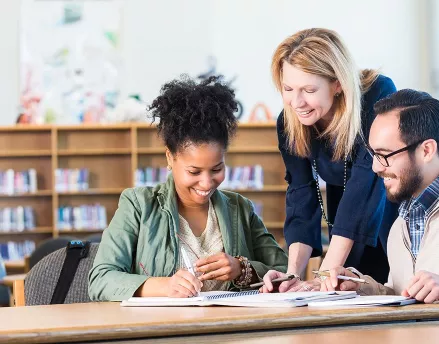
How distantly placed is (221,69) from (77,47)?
65.7 inches

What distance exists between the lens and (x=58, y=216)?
8.82m

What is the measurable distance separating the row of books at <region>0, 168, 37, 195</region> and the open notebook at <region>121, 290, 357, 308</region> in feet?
22.8

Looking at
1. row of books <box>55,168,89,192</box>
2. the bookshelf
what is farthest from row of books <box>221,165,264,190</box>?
row of books <box>55,168,89,192</box>

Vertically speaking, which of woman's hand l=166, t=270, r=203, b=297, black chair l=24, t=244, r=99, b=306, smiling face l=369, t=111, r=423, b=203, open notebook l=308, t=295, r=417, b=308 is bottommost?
black chair l=24, t=244, r=99, b=306

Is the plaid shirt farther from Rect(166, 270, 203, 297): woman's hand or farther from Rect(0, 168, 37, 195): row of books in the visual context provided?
Rect(0, 168, 37, 195): row of books

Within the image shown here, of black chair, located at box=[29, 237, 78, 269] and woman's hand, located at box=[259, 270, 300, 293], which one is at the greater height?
woman's hand, located at box=[259, 270, 300, 293]

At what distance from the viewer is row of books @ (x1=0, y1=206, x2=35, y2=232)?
8.85 meters

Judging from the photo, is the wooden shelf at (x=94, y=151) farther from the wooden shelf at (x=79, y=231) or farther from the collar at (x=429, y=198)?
the collar at (x=429, y=198)

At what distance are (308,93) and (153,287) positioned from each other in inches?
28.1

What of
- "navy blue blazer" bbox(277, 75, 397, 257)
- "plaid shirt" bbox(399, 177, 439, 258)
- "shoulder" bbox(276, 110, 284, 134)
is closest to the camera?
"plaid shirt" bbox(399, 177, 439, 258)

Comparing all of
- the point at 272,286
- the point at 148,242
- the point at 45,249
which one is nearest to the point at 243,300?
the point at 272,286

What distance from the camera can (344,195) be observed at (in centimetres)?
260

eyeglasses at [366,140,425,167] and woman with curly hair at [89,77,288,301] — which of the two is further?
woman with curly hair at [89,77,288,301]

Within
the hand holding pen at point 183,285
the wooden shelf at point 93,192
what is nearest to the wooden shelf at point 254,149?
the wooden shelf at point 93,192
